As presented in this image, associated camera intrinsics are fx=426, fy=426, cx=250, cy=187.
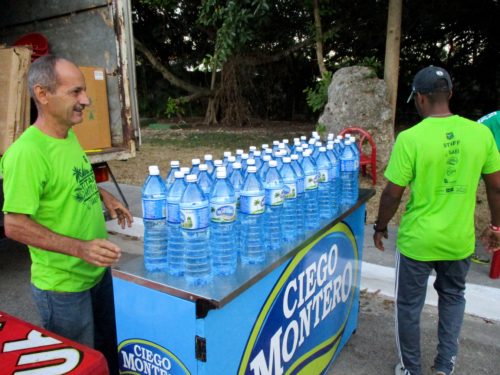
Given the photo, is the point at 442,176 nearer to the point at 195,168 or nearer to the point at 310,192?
the point at 310,192

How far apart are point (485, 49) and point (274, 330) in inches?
511

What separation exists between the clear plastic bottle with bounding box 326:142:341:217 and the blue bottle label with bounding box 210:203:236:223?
100 cm

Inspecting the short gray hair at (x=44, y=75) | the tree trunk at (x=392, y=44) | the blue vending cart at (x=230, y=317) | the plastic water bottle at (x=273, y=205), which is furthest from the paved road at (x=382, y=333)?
the tree trunk at (x=392, y=44)

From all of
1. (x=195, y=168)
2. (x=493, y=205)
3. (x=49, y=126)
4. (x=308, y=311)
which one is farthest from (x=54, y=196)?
(x=493, y=205)

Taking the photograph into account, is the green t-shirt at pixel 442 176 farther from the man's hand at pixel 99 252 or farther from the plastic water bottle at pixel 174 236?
the man's hand at pixel 99 252

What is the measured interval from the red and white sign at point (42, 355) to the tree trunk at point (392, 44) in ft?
21.9

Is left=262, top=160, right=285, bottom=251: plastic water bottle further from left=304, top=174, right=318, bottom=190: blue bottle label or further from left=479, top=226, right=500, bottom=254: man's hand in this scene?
left=479, top=226, right=500, bottom=254: man's hand

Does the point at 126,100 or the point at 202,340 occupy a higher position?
the point at 126,100

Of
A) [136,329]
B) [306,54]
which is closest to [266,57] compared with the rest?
[306,54]

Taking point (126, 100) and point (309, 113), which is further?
point (309, 113)

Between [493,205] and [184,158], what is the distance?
23.2 ft

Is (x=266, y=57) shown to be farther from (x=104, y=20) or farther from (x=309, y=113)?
(x=104, y=20)

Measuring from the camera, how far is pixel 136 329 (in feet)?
5.72

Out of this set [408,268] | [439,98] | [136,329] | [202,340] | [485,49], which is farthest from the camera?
[485,49]
